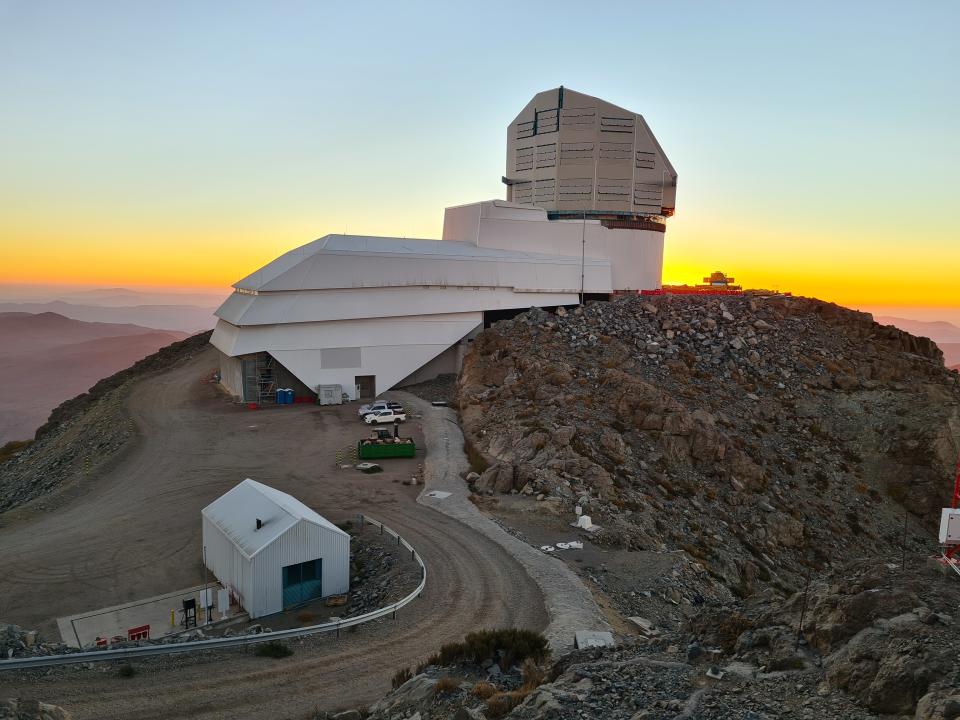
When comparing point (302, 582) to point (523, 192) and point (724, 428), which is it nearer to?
point (724, 428)

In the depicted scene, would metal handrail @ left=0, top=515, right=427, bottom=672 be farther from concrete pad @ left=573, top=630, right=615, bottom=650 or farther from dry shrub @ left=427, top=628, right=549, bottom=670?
concrete pad @ left=573, top=630, right=615, bottom=650

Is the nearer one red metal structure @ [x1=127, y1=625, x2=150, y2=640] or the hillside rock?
red metal structure @ [x1=127, y1=625, x2=150, y2=640]

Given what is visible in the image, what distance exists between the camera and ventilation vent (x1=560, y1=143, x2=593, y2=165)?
47000 mm

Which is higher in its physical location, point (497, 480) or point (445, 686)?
point (497, 480)

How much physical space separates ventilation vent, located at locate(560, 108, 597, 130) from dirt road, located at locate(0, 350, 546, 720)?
86.8 feet

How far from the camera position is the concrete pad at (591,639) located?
13141 mm

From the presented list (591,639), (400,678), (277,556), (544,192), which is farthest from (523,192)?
(400,678)

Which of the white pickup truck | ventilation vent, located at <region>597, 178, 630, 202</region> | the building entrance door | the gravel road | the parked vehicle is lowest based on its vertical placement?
the gravel road

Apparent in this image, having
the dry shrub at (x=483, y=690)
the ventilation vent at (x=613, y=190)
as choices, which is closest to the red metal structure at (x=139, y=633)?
the dry shrub at (x=483, y=690)

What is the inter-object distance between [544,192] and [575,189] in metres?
2.38

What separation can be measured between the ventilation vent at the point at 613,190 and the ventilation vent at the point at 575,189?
74cm

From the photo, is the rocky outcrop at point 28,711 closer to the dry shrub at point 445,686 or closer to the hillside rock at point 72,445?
the dry shrub at point 445,686

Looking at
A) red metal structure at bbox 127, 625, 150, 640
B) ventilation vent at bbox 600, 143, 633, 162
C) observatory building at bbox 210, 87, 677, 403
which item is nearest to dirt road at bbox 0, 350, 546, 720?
red metal structure at bbox 127, 625, 150, 640

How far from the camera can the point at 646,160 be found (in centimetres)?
4769
